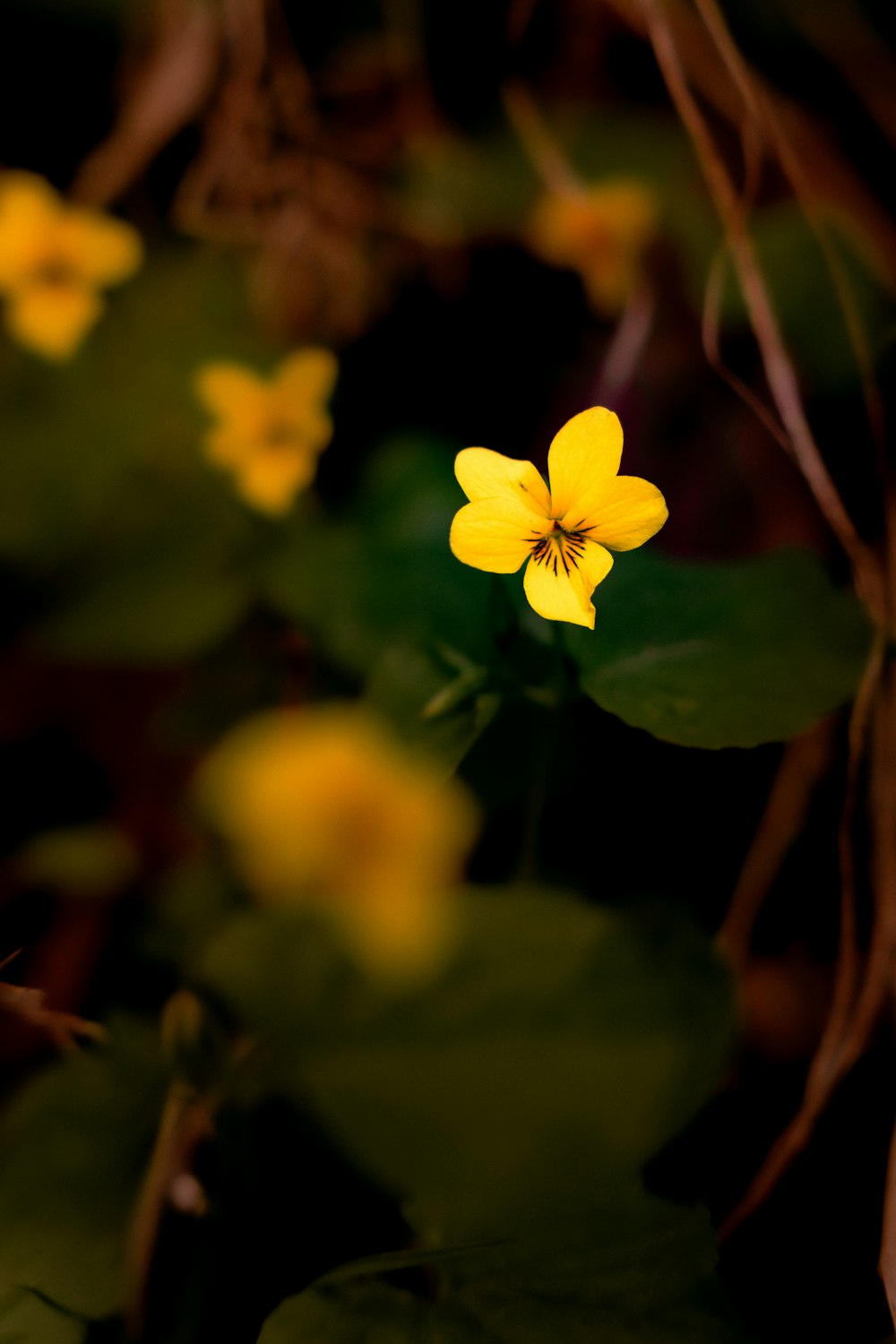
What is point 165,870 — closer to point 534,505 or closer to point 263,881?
point 263,881

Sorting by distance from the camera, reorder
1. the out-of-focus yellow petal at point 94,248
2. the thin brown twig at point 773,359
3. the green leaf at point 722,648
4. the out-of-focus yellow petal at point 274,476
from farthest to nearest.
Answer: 1. the out-of-focus yellow petal at point 94,248
2. the out-of-focus yellow petal at point 274,476
3. the thin brown twig at point 773,359
4. the green leaf at point 722,648

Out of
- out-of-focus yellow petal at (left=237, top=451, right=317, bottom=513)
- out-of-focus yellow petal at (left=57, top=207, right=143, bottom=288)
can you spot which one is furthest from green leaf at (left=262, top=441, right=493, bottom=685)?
out-of-focus yellow petal at (left=57, top=207, right=143, bottom=288)

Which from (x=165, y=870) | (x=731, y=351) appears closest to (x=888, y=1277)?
(x=165, y=870)

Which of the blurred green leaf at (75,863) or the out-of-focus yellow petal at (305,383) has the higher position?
the out-of-focus yellow petal at (305,383)

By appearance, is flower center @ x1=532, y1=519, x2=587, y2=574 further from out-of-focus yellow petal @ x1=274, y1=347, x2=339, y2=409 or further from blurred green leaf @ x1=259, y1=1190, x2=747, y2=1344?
out-of-focus yellow petal @ x1=274, y1=347, x2=339, y2=409

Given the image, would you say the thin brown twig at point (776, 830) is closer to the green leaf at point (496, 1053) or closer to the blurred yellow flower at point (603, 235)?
the green leaf at point (496, 1053)

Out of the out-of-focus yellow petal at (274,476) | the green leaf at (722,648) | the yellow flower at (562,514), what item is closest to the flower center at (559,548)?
the yellow flower at (562,514)

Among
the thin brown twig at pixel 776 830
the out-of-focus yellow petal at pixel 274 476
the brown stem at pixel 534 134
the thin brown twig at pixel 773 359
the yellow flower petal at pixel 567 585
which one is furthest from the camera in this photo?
the brown stem at pixel 534 134
